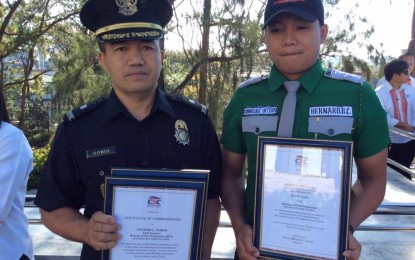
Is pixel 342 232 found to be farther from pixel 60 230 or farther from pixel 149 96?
pixel 60 230

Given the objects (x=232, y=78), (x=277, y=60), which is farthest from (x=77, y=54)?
(x=277, y=60)

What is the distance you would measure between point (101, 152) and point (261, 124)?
58 centimetres

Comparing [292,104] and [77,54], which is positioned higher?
[77,54]

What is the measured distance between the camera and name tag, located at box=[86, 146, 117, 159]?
168 centimetres

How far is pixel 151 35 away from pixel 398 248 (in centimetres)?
245

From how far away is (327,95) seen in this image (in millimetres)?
1635

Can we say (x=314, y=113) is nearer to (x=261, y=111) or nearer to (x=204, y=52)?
(x=261, y=111)

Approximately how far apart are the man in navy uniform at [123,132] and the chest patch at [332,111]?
393 mm

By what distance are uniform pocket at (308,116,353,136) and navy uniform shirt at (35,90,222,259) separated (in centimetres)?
38

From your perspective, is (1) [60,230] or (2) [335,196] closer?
(2) [335,196]

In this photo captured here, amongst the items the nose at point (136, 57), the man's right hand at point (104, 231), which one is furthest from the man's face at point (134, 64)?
the man's right hand at point (104, 231)

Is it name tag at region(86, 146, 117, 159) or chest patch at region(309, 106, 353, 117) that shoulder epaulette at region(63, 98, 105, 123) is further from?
chest patch at region(309, 106, 353, 117)

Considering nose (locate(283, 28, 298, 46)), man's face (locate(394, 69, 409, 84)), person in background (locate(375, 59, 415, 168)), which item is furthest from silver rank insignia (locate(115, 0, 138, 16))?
man's face (locate(394, 69, 409, 84))

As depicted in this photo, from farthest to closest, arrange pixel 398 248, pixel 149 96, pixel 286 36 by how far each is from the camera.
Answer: pixel 398 248
pixel 149 96
pixel 286 36
